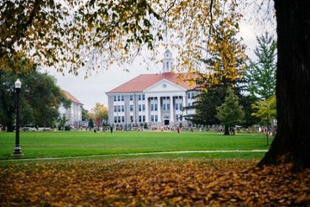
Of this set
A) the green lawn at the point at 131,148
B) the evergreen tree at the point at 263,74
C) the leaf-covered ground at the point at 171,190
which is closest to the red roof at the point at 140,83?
the evergreen tree at the point at 263,74

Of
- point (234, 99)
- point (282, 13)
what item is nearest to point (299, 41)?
point (282, 13)

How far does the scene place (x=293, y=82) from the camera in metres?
7.87

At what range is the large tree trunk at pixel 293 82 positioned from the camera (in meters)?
7.68

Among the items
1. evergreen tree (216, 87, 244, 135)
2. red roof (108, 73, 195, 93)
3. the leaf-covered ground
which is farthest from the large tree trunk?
red roof (108, 73, 195, 93)

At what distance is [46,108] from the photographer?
220 ft

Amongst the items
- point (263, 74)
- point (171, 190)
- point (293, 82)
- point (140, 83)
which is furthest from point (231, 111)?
point (140, 83)

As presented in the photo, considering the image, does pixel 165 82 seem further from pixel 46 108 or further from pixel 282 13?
pixel 282 13

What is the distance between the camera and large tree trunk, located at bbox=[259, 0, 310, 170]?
7684 millimetres

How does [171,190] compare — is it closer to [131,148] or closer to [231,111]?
[131,148]

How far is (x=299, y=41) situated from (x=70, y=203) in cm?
559

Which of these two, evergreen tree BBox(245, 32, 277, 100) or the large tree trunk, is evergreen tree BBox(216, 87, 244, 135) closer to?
evergreen tree BBox(245, 32, 277, 100)

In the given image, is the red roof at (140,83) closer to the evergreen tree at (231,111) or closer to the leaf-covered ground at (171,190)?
the evergreen tree at (231,111)

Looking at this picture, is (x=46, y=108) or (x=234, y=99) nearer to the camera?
(x=234, y=99)

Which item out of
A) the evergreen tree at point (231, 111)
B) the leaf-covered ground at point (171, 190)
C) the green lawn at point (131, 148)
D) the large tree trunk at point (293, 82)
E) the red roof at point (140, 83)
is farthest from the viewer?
the red roof at point (140, 83)
